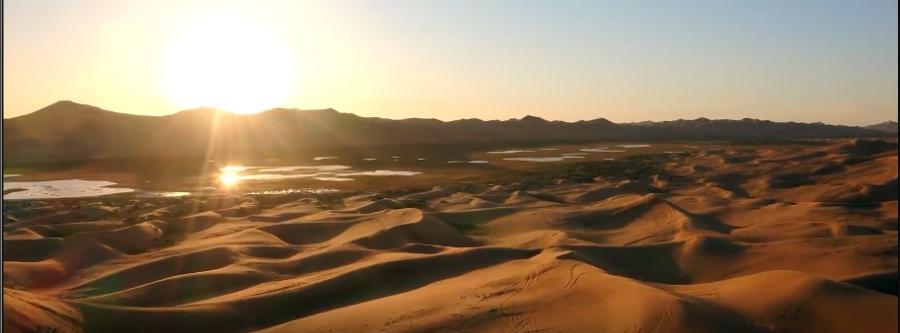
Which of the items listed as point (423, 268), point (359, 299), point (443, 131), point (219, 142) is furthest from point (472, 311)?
point (443, 131)

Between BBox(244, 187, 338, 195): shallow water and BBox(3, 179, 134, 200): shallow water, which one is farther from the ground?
BBox(3, 179, 134, 200): shallow water

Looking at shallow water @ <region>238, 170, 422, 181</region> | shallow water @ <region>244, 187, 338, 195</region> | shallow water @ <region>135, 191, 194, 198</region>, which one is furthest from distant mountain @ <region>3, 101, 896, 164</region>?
shallow water @ <region>244, 187, 338, 195</region>

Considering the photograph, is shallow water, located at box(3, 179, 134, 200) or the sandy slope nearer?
the sandy slope

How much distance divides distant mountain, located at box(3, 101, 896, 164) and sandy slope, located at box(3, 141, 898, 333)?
10718mm

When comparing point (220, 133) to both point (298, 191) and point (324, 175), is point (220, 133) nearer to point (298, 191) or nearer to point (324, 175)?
point (324, 175)

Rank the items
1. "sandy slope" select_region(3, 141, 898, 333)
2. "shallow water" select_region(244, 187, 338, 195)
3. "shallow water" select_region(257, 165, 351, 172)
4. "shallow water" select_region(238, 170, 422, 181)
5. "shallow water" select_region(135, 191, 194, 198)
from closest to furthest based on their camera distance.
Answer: "sandy slope" select_region(3, 141, 898, 333) → "shallow water" select_region(135, 191, 194, 198) → "shallow water" select_region(244, 187, 338, 195) → "shallow water" select_region(238, 170, 422, 181) → "shallow water" select_region(257, 165, 351, 172)

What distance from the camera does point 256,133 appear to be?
3666cm

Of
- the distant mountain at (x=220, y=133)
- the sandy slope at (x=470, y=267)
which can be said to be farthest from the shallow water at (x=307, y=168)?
the sandy slope at (x=470, y=267)

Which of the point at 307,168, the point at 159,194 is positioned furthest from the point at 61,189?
the point at 307,168

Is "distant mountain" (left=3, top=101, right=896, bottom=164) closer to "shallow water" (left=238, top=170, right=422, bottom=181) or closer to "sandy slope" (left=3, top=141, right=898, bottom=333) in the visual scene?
"shallow water" (left=238, top=170, right=422, bottom=181)

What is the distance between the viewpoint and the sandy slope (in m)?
4.93

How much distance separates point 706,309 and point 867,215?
7.14 m

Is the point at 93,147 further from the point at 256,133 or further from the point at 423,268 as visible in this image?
the point at 423,268

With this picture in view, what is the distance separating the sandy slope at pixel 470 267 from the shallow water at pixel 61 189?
152 inches
